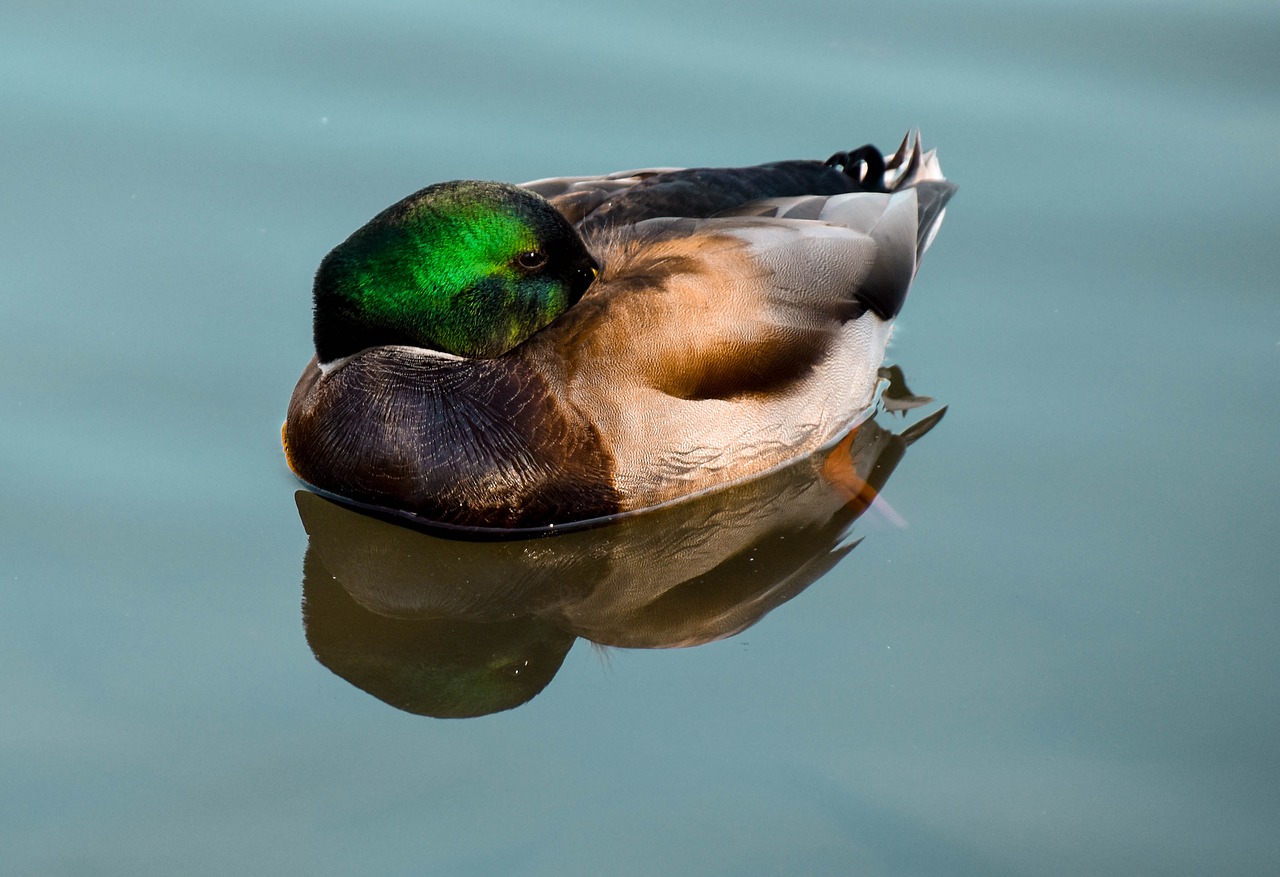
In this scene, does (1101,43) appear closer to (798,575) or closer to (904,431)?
(904,431)

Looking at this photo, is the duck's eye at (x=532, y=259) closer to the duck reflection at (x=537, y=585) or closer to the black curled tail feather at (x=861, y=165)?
the duck reflection at (x=537, y=585)

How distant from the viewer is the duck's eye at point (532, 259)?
16.6 feet

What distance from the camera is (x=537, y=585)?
5.09 meters

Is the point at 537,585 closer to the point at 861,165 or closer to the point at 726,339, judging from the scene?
the point at 726,339

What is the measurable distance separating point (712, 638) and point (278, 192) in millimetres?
2670

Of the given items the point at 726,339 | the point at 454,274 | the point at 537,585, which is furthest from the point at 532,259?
the point at 537,585

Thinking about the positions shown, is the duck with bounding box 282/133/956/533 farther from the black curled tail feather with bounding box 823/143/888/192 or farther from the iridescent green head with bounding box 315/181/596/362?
the black curled tail feather with bounding box 823/143/888/192

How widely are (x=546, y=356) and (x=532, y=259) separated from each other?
0.30 metres

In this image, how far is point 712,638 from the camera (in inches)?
191

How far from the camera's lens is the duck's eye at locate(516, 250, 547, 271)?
16.6ft

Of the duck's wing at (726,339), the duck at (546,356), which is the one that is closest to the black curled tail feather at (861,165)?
the duck's wing at (726,339)

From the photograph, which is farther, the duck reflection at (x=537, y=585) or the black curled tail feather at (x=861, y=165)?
the black curled tail feather at (x=861, y=165)

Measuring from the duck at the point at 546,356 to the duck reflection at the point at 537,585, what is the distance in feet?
0.30

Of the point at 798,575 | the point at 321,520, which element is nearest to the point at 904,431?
the point at 798,575
